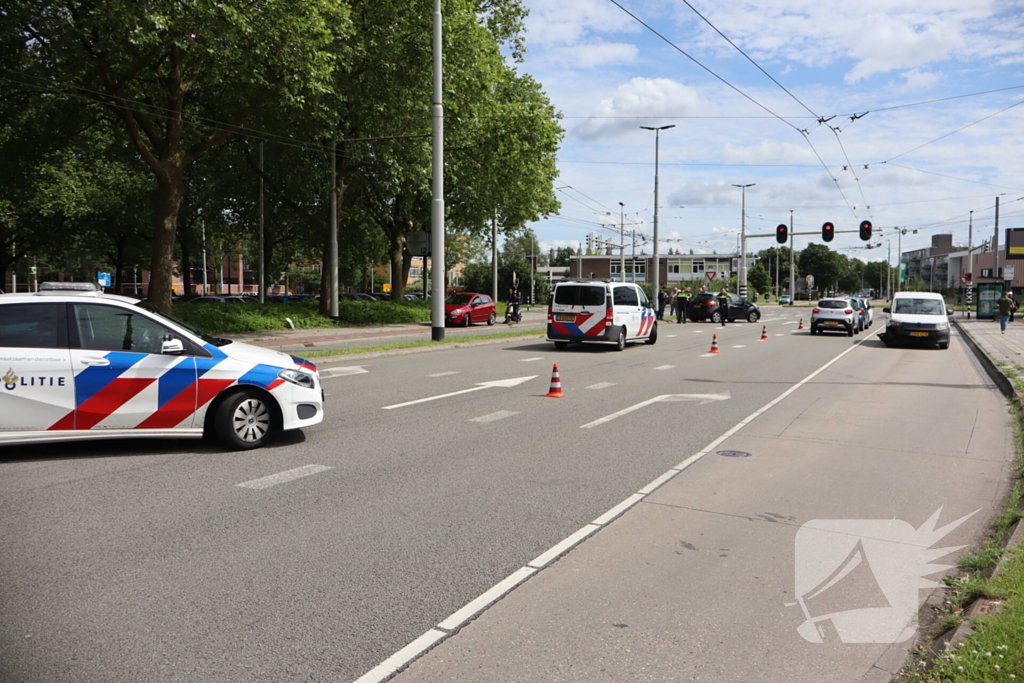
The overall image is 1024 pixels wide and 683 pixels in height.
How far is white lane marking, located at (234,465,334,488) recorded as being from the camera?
6.47 m

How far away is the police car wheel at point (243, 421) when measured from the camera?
7641mm

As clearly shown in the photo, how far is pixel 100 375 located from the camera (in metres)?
7.23

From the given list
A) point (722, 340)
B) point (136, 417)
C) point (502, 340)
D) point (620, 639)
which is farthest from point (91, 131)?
point (620, 639)

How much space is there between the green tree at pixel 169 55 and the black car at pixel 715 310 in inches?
968

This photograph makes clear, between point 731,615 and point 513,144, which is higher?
point 513,144

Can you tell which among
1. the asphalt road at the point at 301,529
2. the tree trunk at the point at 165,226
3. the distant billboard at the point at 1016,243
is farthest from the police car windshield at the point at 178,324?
the distant billboard at the point at 1016,243

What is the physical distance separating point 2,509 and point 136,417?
1.84 meters

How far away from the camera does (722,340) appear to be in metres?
27.5

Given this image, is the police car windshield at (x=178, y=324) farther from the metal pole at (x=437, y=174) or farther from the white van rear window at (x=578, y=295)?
the white van rear window at (x=578, y=295)

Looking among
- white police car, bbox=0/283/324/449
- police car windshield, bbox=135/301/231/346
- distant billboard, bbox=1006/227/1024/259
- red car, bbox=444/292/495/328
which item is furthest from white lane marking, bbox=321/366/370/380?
distant billboard, bbox=1006/227/1024/259

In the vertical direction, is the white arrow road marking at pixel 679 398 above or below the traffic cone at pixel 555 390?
below

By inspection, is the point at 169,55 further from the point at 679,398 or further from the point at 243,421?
the point at 243,421

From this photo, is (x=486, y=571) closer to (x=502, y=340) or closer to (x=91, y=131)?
(x=502, y=340)

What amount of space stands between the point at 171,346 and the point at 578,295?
15.2 m
